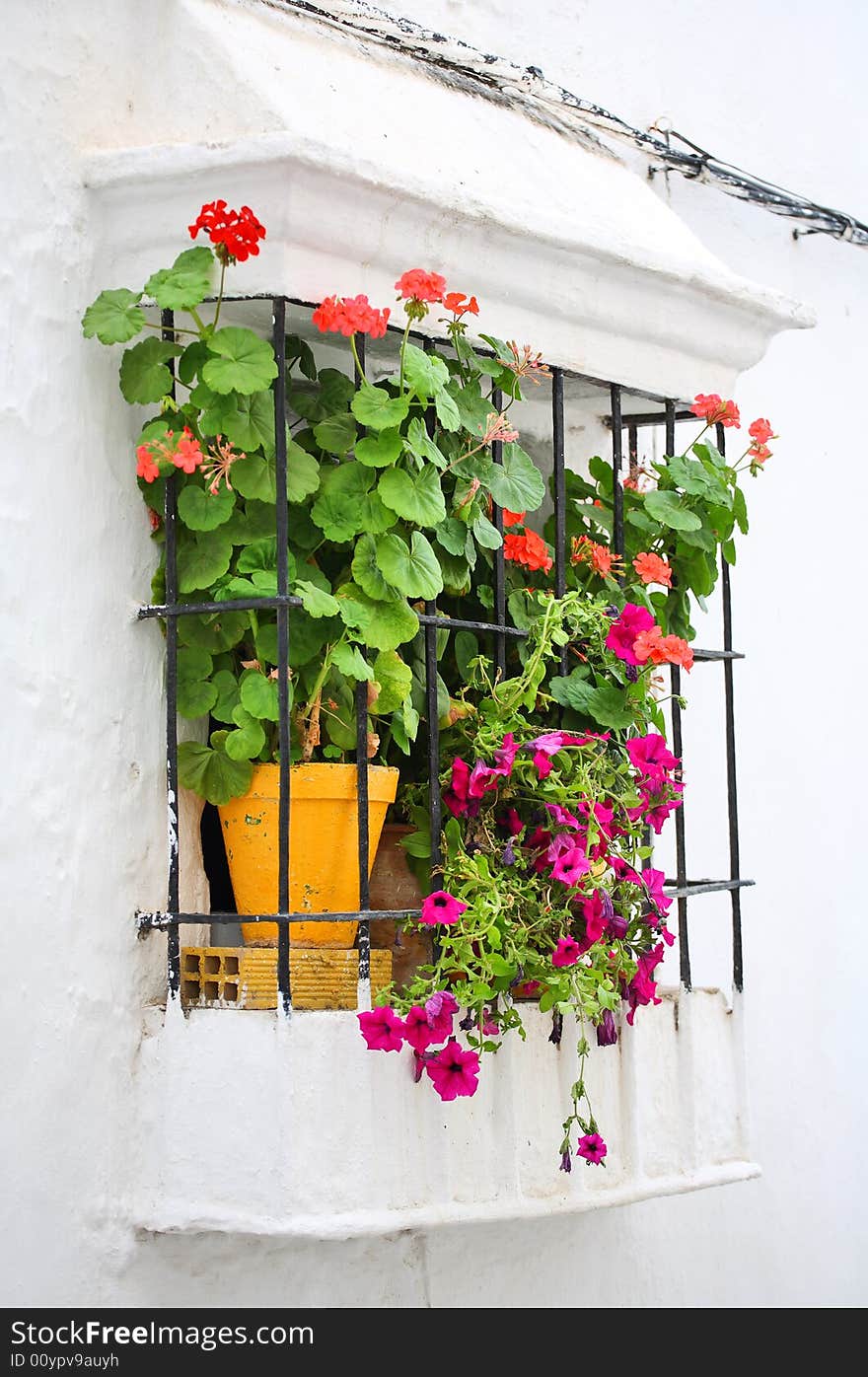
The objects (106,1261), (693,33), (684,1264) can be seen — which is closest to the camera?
(106,1261)

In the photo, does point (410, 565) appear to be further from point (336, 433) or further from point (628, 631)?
point (628, 631)

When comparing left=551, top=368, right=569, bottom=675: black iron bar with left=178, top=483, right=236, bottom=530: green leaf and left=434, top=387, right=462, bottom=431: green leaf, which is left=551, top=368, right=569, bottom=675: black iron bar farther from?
left=178, top=483, right=236, bottom=530: green leaf

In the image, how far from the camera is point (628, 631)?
2732 millimetres

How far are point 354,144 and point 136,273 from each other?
392 mm

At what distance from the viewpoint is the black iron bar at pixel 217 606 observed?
7.65 ft

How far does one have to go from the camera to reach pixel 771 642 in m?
3.76

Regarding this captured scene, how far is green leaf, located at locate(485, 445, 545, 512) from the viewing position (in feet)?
8.64

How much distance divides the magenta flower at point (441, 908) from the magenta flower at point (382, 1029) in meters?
0.15

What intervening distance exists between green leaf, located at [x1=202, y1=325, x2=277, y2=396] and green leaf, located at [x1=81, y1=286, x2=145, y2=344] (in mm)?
113

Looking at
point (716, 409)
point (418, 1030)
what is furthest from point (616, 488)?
point (418, 1030)

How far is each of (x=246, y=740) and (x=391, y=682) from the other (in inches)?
9.9
